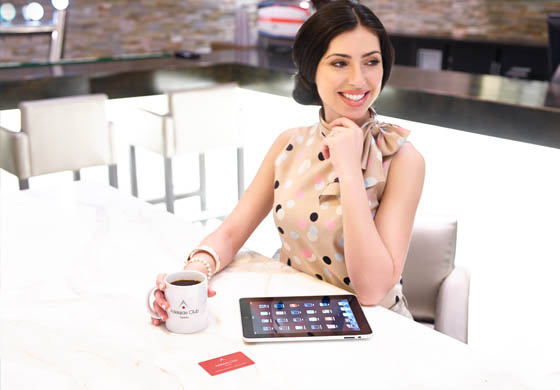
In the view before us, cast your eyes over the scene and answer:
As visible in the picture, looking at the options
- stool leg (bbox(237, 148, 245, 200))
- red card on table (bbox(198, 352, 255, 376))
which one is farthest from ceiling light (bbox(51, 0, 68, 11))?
red card on table (bbox(198, 352, 255, 376))

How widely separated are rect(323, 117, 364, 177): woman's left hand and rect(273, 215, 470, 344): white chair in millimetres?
424

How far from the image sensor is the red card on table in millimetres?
946

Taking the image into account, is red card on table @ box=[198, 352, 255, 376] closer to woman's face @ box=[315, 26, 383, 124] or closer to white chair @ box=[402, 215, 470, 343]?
woman's face @ box=[315, 26, 383, 124]

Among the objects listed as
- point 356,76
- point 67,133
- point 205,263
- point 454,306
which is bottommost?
point 454,306

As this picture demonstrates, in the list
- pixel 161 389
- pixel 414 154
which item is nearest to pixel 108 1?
pixel 414 154

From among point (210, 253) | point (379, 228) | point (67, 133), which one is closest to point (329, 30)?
point (379, 228)

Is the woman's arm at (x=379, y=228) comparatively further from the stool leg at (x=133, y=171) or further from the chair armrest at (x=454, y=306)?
the stool leg at (x=133, y=171)

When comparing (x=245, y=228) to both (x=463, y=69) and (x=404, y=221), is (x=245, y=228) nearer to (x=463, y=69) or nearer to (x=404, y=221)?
(x=404, y=221)

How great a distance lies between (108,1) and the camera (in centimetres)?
601

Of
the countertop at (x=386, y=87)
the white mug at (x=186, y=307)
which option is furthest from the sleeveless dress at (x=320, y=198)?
the countertop at (x=386, y=87)

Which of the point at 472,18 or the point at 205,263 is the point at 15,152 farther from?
the point at 472,18

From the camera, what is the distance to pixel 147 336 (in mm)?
1050

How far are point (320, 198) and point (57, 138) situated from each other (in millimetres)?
1940

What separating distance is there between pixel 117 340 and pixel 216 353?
0.58ft
